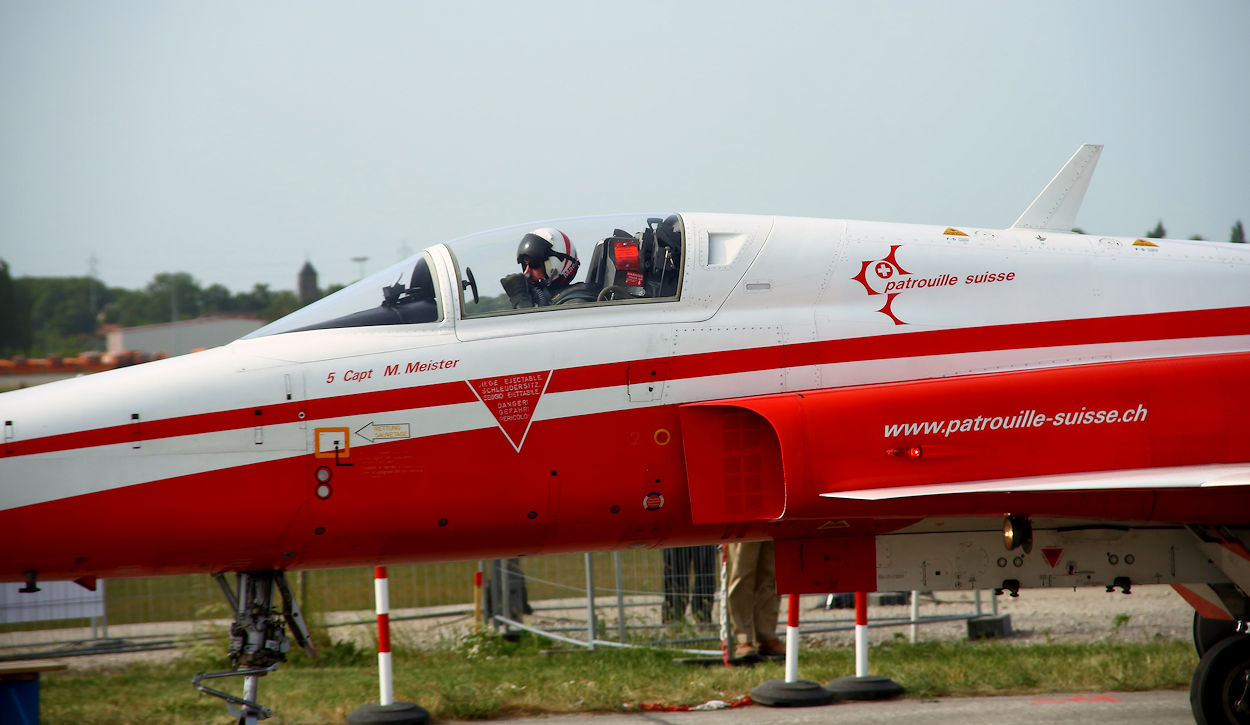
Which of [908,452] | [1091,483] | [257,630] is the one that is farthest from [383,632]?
[1091,483]

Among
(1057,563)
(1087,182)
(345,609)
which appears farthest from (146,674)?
(1087,182)

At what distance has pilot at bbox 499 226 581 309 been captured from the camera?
5469 millimetres

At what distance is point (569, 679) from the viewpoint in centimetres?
868

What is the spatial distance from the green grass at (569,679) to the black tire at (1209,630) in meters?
1.08

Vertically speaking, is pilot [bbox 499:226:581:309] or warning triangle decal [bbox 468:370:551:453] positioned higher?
pilot [bbox 499:226:581:309]

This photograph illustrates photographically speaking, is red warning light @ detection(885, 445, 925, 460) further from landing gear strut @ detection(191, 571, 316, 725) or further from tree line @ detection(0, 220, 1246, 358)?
tree line @ detection(0, 220, 1246, 358)

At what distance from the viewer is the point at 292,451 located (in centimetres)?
500

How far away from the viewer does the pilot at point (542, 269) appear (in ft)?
17.9

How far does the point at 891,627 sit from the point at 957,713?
13.6ft

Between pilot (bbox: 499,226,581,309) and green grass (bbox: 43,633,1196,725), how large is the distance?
3756 millimetres

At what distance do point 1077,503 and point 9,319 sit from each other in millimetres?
66799

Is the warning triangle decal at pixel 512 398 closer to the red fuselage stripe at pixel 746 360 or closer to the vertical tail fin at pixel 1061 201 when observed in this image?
the red fuselage stripe at pixel 746 360

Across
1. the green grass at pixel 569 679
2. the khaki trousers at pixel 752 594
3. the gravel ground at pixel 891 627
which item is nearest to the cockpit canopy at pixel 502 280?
the green grass at pixel 569 679

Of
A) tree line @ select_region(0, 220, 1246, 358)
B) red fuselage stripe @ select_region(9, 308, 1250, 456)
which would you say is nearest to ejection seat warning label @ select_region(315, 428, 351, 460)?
red fuselage stripe @ select_region(9, 308, 1250, 456)
